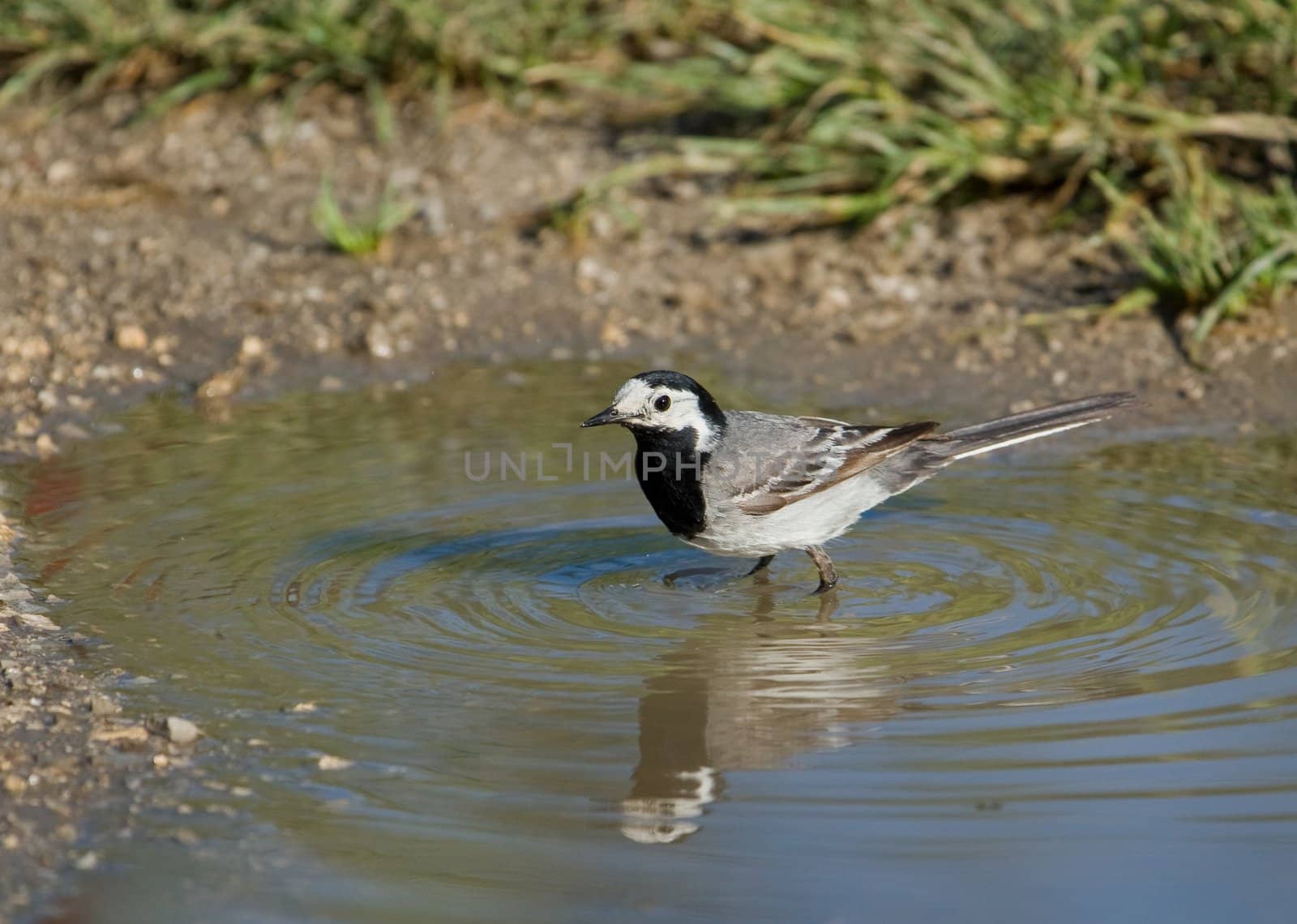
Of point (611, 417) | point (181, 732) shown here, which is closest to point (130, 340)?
point (611, 417)

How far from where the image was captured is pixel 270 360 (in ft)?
29.4

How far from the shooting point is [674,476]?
6473mm

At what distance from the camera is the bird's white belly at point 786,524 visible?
21.2ft

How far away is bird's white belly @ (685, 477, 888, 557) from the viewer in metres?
6.47

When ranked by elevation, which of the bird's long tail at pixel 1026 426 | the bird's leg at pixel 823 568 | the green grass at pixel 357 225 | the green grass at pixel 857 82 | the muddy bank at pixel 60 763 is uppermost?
the green grass at pixel 857 82

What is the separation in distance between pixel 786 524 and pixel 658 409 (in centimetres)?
67

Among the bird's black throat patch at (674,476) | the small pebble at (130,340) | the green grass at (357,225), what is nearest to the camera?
the bird's black throat patch at (674,476)

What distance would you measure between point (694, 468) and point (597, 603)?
26.2 inches

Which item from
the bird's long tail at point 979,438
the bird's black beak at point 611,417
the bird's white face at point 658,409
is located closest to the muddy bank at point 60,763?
the bird's black beak at point 611,417

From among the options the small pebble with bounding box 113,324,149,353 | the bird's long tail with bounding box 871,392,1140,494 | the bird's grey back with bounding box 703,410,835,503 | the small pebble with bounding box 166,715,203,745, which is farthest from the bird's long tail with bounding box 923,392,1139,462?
the small pebble with bounding box 113,324,149,353

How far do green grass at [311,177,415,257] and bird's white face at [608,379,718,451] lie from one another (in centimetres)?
369

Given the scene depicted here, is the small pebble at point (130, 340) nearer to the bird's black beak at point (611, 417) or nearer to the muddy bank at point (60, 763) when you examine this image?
the muddy bank at point (60, 763)

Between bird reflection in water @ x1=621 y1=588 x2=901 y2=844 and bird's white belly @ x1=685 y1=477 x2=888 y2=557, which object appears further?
bird's white belly @ x1=685 y1=477 x2=888 y2=557

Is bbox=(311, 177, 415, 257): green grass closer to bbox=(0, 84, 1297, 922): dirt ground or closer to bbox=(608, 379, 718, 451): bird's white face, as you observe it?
bbox=(0, 84, 1297, 922): dirt ground
